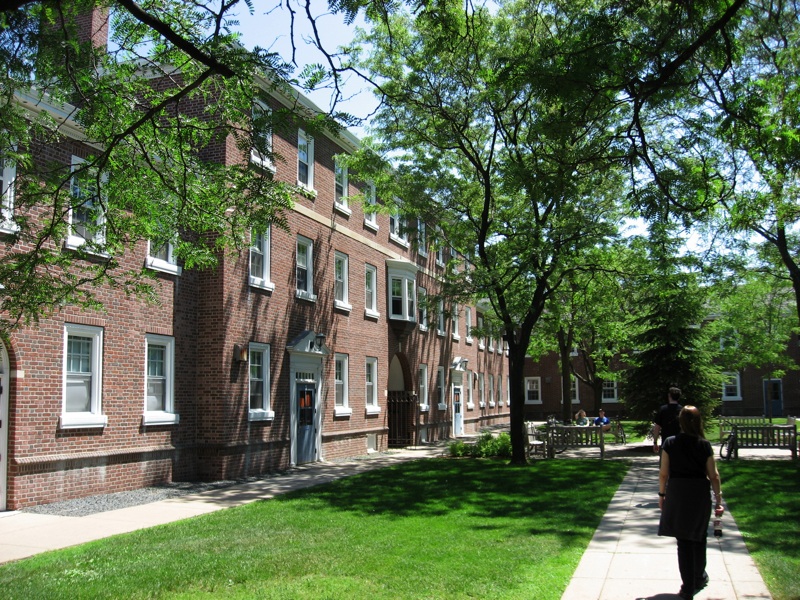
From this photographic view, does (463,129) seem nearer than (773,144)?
No

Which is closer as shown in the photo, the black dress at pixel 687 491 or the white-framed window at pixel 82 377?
the black dress at pixel 687 491

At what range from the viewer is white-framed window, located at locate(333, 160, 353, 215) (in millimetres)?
21991

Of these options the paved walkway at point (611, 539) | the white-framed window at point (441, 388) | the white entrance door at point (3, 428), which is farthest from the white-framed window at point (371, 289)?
the white entrance door at point (3, 428)

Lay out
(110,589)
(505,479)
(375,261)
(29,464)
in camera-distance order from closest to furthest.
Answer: (110,589) < (29,464) < (505,479) < (375,261)

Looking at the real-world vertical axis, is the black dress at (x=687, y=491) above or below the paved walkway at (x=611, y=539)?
above

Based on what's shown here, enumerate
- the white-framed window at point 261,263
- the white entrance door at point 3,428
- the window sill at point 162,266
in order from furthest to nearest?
the white-framed window at point 261,263 → the window sill at point 162,266 → the white entrance door at point 3,428

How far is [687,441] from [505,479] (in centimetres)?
954

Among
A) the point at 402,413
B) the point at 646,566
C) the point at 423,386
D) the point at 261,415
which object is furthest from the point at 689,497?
the point at 423,386

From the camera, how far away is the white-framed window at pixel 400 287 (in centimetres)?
2581

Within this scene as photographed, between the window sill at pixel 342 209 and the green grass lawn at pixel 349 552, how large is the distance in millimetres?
10384

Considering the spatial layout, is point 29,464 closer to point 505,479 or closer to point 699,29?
point 505,479

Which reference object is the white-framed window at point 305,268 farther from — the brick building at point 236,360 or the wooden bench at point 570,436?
the wooden bench at point 570,436

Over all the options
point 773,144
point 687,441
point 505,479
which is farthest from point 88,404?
point 773,144

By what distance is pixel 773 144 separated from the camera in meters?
7.45
